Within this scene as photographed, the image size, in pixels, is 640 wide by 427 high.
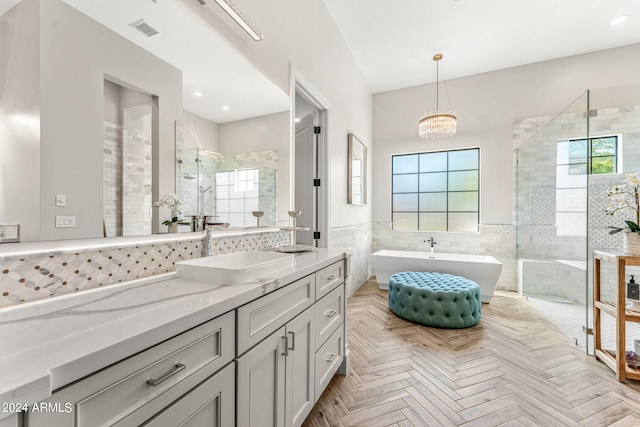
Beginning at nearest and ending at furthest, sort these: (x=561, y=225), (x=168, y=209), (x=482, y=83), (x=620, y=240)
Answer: (x=168, y=209)
(x=620, y=240)
(x=561, y=225)
(x=482, y=83)

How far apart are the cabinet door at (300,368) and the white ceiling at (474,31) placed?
3.25 metres

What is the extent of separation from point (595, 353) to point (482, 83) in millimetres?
3858

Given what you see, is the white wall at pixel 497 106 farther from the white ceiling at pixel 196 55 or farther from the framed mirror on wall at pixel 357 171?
the white ceiling at pixel 196 55

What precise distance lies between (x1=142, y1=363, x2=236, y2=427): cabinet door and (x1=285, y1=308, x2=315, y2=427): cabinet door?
1.15 ft

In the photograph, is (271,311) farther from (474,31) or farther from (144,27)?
(474,31)

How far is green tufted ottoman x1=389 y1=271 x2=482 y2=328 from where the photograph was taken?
9.09ft

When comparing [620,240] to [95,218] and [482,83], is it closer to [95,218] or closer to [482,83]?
[482,83]

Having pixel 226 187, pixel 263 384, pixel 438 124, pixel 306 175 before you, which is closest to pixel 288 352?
pixel 263 384

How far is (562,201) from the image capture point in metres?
2.97

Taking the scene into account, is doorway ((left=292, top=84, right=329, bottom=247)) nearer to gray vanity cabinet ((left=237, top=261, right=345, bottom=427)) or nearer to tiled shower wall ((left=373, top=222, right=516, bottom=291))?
gray vanity cabinet ((left=237, top=261, right=345, bottom=427))

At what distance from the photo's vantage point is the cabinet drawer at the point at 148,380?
51cm

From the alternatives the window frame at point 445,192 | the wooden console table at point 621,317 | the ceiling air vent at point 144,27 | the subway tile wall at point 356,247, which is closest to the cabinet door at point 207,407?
the ceiling air vent at point 144,27

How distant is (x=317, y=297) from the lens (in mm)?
1490

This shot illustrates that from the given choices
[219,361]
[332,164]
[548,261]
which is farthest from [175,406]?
[548,261]
